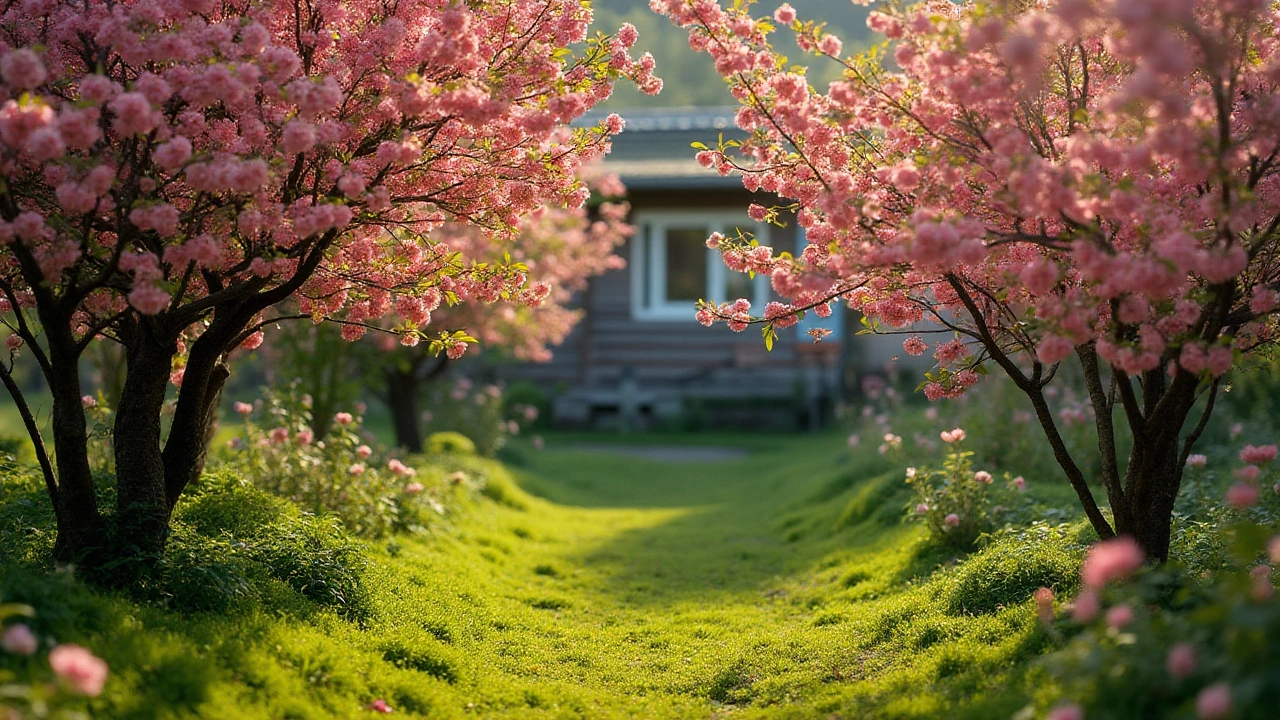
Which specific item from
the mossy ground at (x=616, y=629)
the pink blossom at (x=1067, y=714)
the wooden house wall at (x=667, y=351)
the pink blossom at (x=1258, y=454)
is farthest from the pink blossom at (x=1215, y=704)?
the wooden house wall at (x=667, y=351)

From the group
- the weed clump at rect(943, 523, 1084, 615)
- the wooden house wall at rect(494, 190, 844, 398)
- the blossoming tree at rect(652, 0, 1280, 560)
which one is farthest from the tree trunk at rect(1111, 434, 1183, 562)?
the wooden house wall at rect(494, 190, 844, 398)

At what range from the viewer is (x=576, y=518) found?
11688mm

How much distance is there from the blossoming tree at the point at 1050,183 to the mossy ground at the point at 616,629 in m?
1.27

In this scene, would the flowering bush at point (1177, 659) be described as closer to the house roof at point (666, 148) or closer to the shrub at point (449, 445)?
the shrub at point (449, 445)

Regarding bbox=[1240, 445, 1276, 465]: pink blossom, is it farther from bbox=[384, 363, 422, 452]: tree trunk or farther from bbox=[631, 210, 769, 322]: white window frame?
bbox=[631, 210, 769, 322]: white window frame

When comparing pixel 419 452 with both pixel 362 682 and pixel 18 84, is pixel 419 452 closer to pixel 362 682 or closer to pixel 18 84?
pixel 362 682

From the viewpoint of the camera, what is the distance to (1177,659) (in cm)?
297

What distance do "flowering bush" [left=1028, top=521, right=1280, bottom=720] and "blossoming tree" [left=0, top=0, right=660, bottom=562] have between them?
330 centimetres

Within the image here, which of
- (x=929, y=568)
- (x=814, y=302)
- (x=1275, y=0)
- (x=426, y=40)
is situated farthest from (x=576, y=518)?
(x=1275, y=0)

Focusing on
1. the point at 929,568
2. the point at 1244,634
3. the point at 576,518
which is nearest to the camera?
the point at 1244,634

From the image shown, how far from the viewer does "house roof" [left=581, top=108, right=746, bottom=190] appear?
19.4 m

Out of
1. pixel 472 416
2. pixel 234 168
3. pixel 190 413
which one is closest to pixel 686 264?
pixel 472 416

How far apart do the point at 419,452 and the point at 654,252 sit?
328 inches

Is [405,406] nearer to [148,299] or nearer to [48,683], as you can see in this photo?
[148,299]
